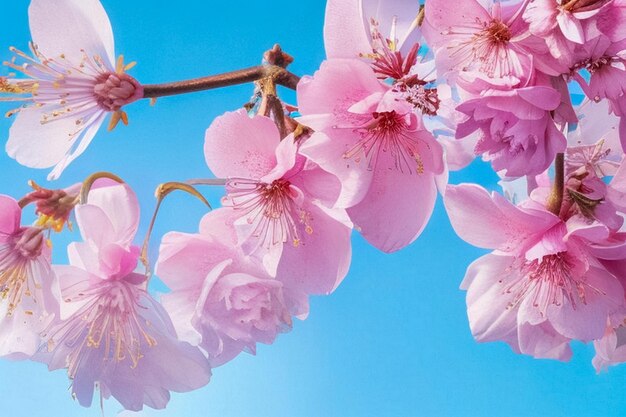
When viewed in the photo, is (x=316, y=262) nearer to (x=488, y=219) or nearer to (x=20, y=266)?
(x=488, y=219)

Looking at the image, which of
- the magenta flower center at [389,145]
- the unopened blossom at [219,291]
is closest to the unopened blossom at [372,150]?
the magenta flower center at [389,145]

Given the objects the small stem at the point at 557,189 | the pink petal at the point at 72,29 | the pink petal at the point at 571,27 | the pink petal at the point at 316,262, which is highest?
the pink petal at the point at 72,29

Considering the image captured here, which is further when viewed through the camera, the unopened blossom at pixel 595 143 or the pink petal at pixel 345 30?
the unopened blossom at pixel 595 143

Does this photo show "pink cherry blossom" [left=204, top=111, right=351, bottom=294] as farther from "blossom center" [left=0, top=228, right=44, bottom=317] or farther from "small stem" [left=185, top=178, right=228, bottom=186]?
"blossom center" [left=0, top=228, right=44, bottom=317]

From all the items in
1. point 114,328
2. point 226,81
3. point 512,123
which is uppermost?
point 226,81

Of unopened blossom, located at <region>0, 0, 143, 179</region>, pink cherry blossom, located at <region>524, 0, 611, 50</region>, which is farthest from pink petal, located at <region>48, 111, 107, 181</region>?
pink cherry blossom, located at <region>524, 0, 611, 50</region>

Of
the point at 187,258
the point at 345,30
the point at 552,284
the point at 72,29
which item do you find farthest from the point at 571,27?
the point at 72,29

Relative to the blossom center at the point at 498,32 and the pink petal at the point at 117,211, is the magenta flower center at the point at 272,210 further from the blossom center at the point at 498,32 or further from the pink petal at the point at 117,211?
the blossom center at the point at 498,32
